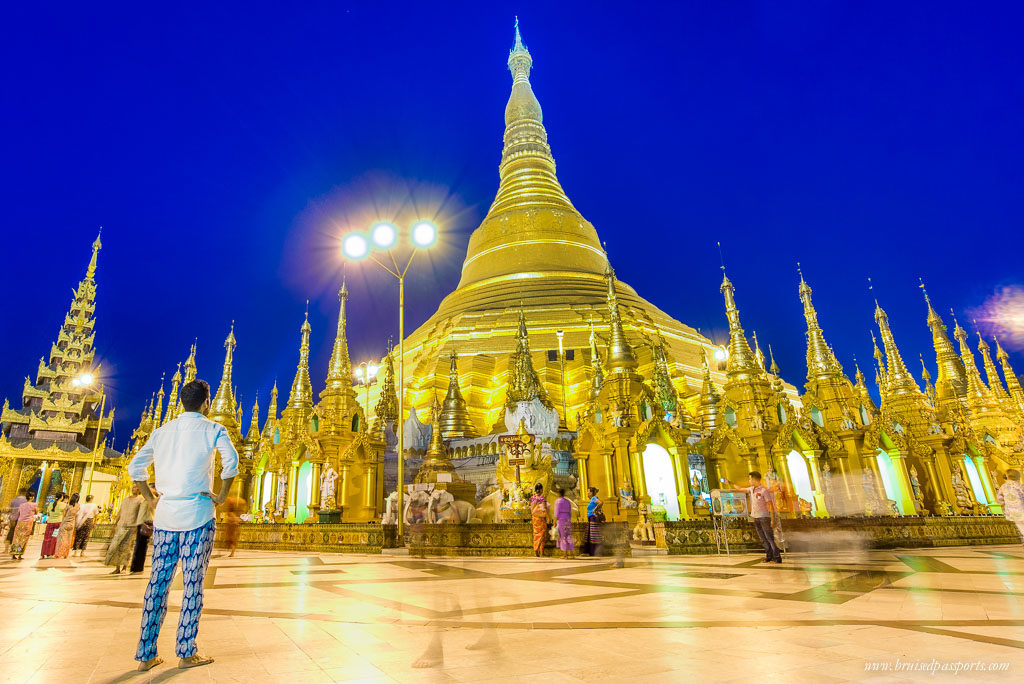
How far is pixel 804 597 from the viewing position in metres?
5.61

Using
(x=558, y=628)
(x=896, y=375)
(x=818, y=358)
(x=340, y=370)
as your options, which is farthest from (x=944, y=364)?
(x=558, y=628)

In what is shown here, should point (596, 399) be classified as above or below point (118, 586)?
above

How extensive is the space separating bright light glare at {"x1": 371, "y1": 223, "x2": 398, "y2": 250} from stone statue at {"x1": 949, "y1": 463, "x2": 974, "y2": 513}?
20525 millimetres

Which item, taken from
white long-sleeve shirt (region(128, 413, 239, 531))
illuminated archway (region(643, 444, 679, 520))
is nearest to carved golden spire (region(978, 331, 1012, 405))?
illuminated archway (region(643, 444, 679, 520))

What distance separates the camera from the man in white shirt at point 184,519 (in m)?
3.35

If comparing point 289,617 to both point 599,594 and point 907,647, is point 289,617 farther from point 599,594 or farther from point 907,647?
point 907,647

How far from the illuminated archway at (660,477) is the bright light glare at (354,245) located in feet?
30.8

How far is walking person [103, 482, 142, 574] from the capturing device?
10.1 metres

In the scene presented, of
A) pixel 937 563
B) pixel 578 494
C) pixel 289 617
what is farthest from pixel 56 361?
pixel 937 563

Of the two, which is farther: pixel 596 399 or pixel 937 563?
pixel 596 399

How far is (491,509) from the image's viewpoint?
55.7 ft

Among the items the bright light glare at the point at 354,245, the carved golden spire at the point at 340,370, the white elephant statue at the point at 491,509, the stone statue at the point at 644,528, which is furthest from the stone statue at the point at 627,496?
the carved golden spire at the point at 340,370

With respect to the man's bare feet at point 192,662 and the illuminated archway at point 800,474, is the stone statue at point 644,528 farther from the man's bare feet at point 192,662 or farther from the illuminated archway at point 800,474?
the man's bare feet at point 192,662

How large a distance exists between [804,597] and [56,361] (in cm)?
6057
